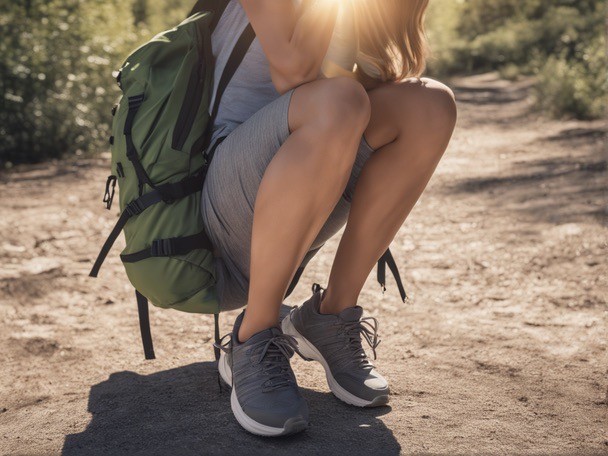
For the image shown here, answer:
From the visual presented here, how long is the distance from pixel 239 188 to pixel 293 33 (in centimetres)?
40

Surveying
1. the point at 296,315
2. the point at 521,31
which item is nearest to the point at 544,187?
the point at 296,315

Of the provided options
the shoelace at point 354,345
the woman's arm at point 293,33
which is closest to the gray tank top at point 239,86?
the woman's arm at point 293,33

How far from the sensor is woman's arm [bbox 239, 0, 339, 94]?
1895mm

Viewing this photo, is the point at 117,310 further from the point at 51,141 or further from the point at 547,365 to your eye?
the point at 51,141

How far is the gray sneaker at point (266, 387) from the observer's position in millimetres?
→ 1867

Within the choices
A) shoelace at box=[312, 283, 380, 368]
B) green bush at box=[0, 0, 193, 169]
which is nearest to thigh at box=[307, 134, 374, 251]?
shoelace at box=[312, 283, 380, 368]

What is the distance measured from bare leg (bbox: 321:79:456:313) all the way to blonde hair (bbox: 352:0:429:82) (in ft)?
0.23

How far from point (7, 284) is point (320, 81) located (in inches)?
79.8

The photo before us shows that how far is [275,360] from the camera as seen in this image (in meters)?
1.97

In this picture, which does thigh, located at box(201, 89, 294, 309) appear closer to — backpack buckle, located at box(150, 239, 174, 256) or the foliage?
backpack buckle, located at box(150, 239, 174, 256)

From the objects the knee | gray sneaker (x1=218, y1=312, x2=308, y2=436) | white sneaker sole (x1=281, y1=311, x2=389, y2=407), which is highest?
the knee

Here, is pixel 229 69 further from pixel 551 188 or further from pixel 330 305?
pixel 551 188

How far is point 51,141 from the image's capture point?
635cm

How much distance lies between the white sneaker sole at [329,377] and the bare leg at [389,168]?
0.12m
